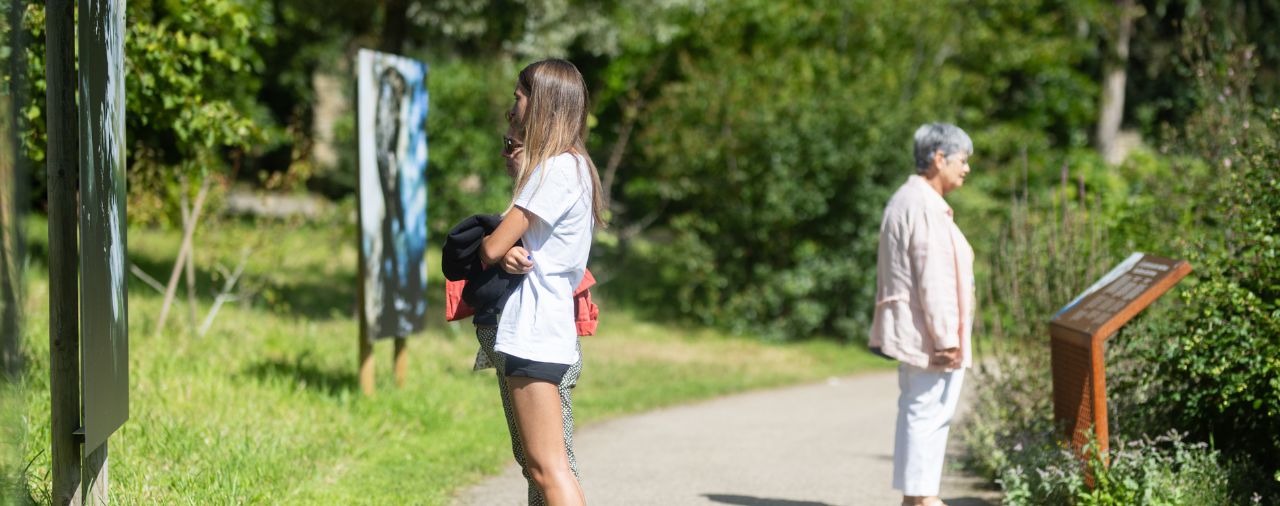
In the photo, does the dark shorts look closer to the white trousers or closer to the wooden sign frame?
the white trousers

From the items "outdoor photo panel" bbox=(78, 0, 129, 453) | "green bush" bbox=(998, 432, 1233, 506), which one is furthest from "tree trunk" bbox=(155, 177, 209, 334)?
"green bush" bbox=(998, 432, 1233, 506)

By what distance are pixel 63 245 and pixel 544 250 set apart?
1.50 meters

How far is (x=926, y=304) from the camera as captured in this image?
4.90m

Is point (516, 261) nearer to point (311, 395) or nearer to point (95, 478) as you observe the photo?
point (95, 478)

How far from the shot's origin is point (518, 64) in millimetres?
13844

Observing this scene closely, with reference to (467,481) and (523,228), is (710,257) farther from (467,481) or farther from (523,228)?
(523,228)

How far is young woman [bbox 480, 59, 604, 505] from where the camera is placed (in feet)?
11.8

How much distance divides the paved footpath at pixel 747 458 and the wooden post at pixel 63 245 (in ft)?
6.87

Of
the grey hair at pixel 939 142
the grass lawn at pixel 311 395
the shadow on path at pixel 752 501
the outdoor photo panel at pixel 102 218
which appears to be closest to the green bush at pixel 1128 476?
the shadow on path at pixel 752 501

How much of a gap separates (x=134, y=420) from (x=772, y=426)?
4.04m

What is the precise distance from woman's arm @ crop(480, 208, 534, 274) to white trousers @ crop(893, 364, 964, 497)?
6.81 ft

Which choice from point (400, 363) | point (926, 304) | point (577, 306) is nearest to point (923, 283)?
point (926, 304)

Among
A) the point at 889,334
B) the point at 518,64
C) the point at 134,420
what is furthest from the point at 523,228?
the point at 518,64

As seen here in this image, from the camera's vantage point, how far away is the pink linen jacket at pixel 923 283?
4895mm
